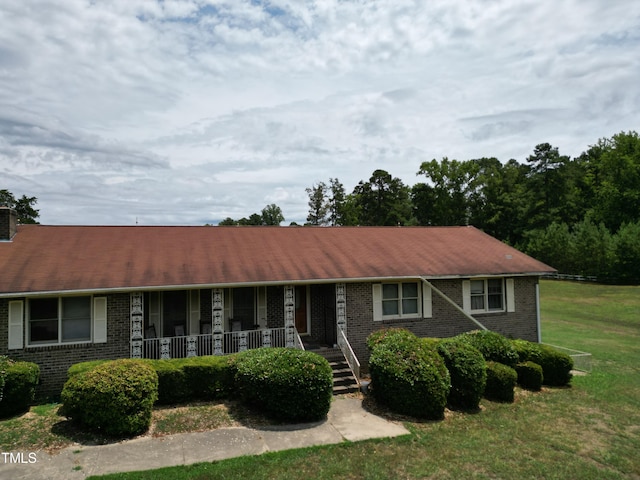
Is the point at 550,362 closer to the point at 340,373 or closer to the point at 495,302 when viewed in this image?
the point at 495,302

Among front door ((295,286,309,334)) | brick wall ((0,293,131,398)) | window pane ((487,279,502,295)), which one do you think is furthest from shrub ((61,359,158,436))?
window pane ((487,279,502,295))

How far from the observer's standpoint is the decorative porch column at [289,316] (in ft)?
46.4

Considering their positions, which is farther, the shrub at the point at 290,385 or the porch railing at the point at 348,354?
the porch railing at the point at 348,354

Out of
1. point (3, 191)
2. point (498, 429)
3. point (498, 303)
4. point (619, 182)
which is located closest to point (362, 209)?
point (619, 182)

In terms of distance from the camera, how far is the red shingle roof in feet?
42.0

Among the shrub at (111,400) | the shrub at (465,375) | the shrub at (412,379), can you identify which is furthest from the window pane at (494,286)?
the shrub at (111,400)

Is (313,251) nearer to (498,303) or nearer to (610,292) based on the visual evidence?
(498,303)

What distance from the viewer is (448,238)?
2052 cm

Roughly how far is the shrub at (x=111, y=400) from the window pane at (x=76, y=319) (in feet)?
10.7

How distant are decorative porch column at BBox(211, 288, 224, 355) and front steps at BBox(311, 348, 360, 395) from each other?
3.14 meters

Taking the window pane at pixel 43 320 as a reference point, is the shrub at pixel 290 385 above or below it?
below

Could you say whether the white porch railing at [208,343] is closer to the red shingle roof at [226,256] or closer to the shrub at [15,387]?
the red shingle roof at [226,256]

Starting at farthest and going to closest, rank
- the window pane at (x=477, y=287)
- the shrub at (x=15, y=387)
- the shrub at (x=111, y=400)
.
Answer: the window pane at (x=477, y=287) → the shrub at (x=15, y=387) → the shrub at (x=111, y=400)

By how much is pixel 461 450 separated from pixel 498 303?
9549mm
